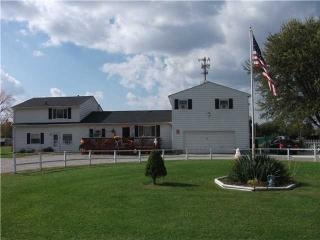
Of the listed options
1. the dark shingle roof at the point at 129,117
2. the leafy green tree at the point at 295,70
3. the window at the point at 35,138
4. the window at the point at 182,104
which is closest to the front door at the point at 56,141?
the window at the point at 35,138

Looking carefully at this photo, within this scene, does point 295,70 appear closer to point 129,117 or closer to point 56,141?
point 129,117

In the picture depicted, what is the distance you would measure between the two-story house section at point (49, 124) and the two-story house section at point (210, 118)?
11489 millimetres

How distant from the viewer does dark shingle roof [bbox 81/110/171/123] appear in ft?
176

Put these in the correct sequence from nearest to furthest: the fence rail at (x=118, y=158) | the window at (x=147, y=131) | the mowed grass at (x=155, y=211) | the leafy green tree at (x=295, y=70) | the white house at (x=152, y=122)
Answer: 1. the mowed grass at (x=155, y=211)
2. the fence rail at (x=118, y=158)
3. the leafy green tree at (x=295, y=70)
4. the white house at (x=152, y=122)
5. the window at (x=147, y=131)

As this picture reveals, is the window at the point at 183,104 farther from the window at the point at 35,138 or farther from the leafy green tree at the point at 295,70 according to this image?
the window at the point at 35,138

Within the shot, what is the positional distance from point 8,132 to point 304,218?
10436 cm

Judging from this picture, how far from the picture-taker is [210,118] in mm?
49812

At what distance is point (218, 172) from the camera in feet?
69.5

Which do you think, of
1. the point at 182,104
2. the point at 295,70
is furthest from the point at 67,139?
the point at 295,70

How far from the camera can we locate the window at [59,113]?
56.6m

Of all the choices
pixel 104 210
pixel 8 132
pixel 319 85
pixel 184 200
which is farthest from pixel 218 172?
pixel 8 132

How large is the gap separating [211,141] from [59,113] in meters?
17.5

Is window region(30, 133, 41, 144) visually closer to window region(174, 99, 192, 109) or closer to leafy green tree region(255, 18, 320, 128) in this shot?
window region(174, 99, 192, 109)

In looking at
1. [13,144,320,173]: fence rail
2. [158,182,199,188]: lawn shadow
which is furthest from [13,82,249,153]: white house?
[158,182,199,188]: lawn shadow
